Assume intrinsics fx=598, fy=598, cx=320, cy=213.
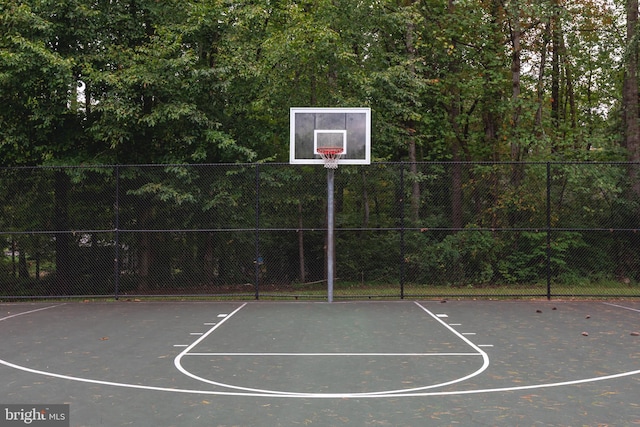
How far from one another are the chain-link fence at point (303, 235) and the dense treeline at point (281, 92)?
11cm

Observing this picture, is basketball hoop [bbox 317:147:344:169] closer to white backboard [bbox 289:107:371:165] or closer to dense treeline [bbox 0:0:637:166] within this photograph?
white backboard [bbox 289:107:371:165]

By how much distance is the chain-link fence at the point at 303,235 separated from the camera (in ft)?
49.6

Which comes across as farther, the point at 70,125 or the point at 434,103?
the point at 434,103

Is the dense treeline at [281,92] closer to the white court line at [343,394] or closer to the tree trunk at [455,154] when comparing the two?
the tree trunk at [455,154]

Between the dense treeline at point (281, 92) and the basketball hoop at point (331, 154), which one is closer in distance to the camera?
the basketball hoop at point (331, 154)

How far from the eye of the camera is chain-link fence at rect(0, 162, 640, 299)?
15.1 metres

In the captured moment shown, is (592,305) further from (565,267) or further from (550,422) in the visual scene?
(550,422)

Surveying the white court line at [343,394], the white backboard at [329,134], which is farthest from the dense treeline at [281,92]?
the white court line at [343,394]

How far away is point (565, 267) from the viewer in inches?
658

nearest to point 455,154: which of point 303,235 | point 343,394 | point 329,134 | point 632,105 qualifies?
point 632,105

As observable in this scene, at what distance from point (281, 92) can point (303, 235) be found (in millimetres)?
3987

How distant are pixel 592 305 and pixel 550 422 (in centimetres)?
873

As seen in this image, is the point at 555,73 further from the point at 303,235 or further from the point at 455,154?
the point at 303,235

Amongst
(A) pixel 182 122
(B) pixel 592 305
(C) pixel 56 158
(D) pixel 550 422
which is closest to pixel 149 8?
(A) pixel 182 122
